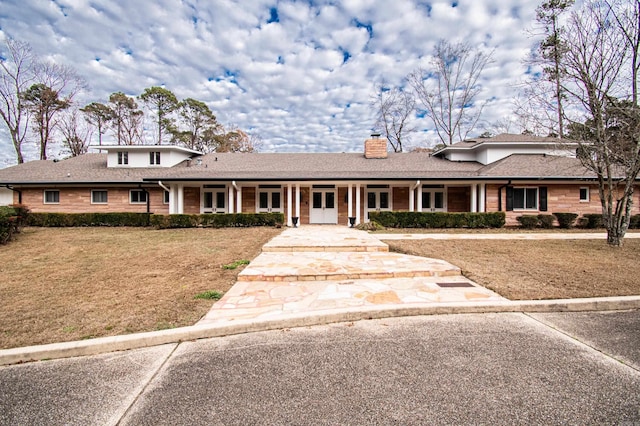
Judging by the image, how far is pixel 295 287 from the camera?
485cm

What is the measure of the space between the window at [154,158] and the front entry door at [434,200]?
16.9m

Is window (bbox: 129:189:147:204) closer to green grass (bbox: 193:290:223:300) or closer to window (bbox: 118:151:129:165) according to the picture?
window (bbox: 118:151:129:165)

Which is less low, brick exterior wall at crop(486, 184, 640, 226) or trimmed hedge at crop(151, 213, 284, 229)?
brick exterior wall at crop(486, 184, 640, 226)

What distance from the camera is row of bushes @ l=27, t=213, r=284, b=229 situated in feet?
45.7

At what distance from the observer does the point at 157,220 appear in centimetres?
1382

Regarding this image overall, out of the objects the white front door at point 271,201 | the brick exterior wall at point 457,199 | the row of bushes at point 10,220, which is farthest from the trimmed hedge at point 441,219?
the row of bushes at point 10,220

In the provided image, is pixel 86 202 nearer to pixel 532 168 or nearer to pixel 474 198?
pixel 474 198

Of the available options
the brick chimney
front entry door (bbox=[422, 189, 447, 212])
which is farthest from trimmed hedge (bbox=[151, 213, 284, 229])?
the brick chimney

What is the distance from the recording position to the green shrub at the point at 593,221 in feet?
47.1

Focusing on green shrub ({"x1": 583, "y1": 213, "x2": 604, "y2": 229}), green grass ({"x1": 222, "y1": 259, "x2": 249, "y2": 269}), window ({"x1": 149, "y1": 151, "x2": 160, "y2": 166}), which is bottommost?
green grass ({"x1": 222, "y1": 259, "x2": 249, "y2": 269})

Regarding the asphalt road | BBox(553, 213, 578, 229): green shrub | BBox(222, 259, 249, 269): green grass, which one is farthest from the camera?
BBox(553, 213, 578, 229): green shrub

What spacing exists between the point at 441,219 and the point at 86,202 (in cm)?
1945

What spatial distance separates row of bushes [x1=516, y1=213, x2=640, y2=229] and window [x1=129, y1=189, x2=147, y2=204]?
66.8 feet

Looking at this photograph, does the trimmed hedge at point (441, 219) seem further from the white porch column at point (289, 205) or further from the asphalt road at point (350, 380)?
the asphalt road at point (350, 380)
